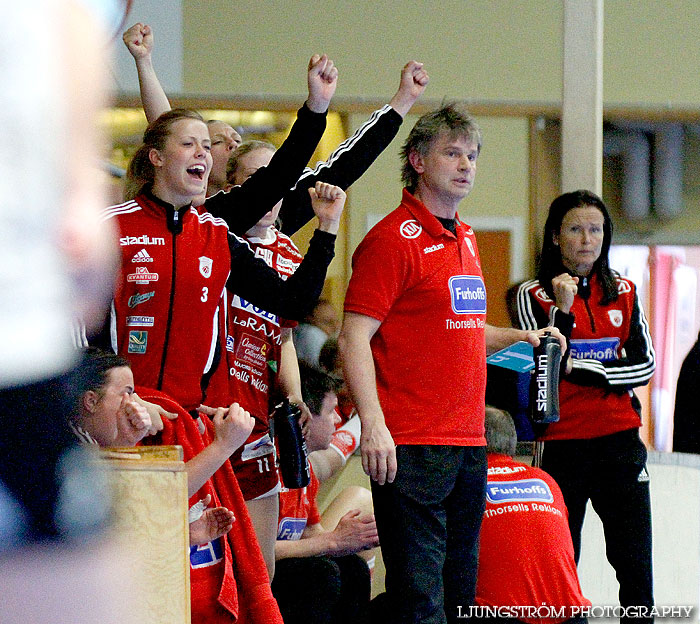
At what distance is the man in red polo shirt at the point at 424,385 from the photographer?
2500 millimetres

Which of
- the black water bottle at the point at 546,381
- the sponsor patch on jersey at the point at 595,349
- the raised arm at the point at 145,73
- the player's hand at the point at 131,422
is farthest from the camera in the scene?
the sponsor patch on jersey at the point at 595,349

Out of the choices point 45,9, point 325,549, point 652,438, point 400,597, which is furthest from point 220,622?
point 652,438

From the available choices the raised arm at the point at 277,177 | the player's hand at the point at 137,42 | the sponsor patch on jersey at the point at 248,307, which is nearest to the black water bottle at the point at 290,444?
the sponsor patch on jersey at the point at 248,307

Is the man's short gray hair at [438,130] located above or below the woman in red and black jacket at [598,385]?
above

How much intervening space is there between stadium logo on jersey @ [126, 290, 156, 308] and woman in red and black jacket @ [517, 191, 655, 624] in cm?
135

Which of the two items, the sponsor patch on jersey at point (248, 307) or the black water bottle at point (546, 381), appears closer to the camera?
the sponsor patch on jersey at point (248, 307)

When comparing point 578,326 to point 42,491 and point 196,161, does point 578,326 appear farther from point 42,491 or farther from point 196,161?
point 42,491

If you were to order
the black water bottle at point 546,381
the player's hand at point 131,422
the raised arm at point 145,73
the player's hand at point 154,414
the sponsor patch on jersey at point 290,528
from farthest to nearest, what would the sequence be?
the sponsor patch on jersey at point 290,528, the raised arm at point 145,73, the black water bottle at point 546,381, the player's hand at point 154,414, the player's hand at point 131,422

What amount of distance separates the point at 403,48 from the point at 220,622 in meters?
4.33

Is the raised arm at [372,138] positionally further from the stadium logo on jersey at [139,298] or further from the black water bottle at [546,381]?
the stadium logo on jersey at [139,298]

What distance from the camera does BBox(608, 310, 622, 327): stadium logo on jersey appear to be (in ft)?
11.1

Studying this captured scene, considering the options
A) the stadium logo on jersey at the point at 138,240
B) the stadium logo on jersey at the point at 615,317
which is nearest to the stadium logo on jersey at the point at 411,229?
the stadium logo on jersey at the point at 138,240

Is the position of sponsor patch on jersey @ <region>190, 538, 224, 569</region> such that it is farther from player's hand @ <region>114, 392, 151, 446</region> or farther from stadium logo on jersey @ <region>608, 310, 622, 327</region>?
stadium logo on jersey @ <region>608, 310, 622, 327</region>

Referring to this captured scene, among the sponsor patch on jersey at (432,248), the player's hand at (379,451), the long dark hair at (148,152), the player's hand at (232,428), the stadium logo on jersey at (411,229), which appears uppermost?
the long dark hair at (148,152)
